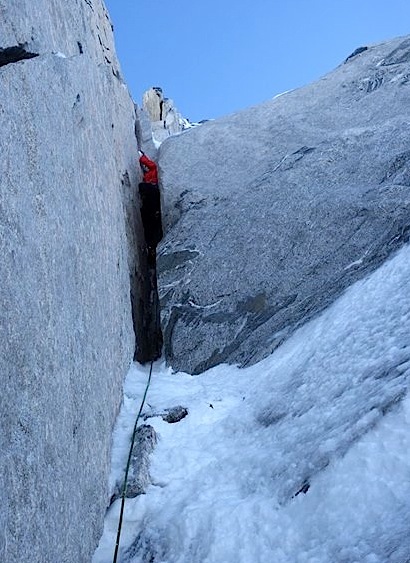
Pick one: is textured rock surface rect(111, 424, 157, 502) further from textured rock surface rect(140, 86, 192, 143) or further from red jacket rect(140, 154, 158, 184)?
textured rock surface rect(140, 86, 192, 143)

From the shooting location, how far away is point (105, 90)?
1066cm

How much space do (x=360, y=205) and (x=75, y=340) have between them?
251 inches

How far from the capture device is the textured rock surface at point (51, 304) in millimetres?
3902

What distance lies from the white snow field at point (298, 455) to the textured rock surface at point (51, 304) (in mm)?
621

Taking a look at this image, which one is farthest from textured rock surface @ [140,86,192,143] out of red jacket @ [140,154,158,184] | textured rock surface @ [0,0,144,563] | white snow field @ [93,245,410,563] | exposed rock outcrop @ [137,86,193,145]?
white snow field @ [93,245,410,563]

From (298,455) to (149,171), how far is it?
37.3ft

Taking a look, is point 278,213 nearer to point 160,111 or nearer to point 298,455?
point 298,455

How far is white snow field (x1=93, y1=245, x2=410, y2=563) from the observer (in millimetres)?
3928

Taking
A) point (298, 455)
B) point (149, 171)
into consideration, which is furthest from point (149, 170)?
point (298, 455)

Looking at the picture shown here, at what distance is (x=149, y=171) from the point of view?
50.8 feet

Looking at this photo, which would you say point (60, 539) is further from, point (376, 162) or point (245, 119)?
point (245, 119)

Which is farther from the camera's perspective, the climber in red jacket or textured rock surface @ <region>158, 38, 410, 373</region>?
the climber in red jacket

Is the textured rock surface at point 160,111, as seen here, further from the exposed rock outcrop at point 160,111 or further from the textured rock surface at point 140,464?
the textured rock surface at point 140,464

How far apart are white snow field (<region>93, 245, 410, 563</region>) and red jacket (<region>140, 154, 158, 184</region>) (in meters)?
7.95
